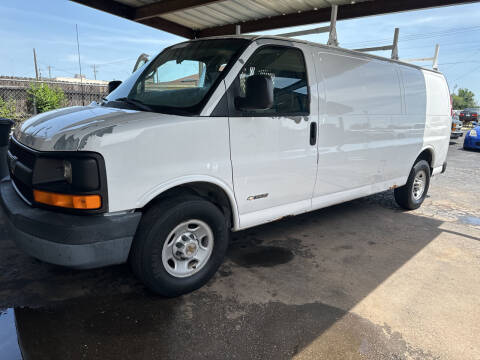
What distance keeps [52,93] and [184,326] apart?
42.9 ft

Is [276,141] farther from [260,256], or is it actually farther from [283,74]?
[260,256]

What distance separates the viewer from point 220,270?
11.1 ft

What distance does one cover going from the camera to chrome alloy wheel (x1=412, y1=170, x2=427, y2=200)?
555cm

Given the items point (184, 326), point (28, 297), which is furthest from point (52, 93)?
point (184, 326)

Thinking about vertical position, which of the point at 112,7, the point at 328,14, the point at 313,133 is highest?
the point at 112,7

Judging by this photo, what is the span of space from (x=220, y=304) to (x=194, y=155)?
1234 mm

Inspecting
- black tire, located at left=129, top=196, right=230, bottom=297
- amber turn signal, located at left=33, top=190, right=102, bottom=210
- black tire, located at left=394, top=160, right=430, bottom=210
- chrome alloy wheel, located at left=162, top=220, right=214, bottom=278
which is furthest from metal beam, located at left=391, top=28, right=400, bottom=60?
amber turn signal, located at left=33, top=190, right=102, bottom=210

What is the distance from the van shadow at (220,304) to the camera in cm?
231

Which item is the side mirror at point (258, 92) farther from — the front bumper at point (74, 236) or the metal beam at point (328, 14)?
the metal beam at point (328, 14)

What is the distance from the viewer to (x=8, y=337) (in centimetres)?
232

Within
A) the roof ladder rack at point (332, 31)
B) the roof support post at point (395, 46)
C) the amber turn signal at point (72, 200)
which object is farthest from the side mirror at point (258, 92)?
the roof support post at point (395, 46)

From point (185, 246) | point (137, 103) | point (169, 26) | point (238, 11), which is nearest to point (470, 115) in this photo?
point (238, 11)

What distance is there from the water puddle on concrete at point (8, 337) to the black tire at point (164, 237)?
863 mm

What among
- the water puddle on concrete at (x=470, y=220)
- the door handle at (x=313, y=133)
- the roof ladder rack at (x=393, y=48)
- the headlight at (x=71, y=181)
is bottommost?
the water puddle on concrete at (x=470, y=220)
